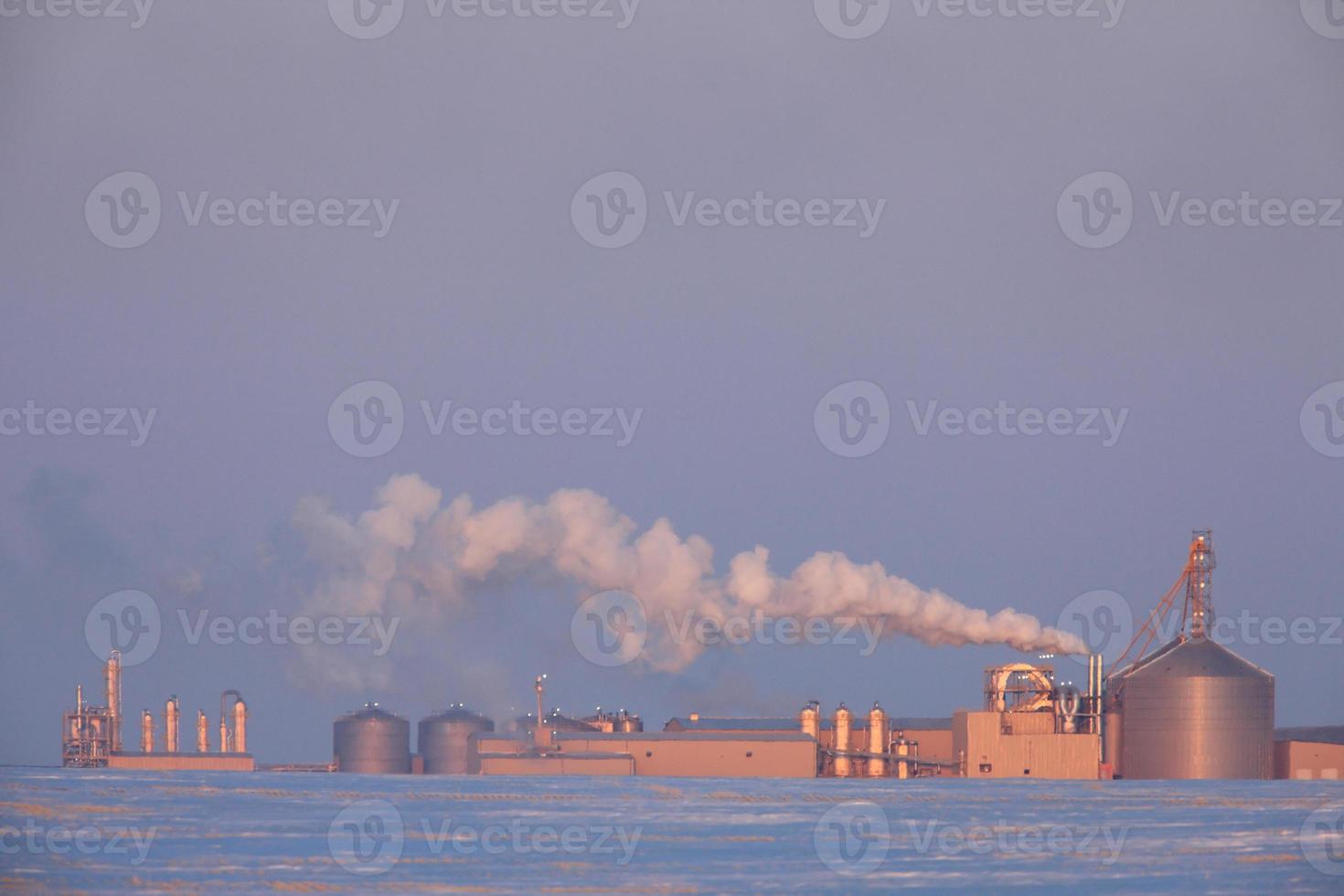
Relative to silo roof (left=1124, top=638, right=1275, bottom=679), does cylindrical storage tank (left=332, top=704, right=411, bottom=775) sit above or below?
below

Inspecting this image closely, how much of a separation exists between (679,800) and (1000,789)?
14118 mm

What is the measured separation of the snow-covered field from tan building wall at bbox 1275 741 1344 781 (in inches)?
43.9

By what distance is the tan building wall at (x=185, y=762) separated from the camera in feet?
309

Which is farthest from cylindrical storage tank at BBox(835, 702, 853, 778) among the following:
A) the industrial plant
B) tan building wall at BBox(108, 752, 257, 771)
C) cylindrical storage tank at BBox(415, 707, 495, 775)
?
tan building wall at BBox(108, 752, 257, 771)

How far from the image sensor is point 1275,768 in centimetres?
8244

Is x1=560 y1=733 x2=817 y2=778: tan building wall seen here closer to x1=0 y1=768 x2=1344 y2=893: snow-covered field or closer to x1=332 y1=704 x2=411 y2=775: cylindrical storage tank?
x1=0 y1=768 x2=1344 y2=893: snow-covered field

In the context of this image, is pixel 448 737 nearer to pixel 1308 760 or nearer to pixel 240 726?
pixel 240 726

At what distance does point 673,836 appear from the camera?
193 feet

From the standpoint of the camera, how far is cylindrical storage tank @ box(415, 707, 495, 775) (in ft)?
306

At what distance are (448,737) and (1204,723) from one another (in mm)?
35274

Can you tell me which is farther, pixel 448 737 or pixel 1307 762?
pixel 448 737

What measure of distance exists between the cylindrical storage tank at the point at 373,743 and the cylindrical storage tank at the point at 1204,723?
3448 centimetres

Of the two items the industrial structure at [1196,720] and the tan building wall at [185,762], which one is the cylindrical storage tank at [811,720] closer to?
the industrial structure at [1196,720]

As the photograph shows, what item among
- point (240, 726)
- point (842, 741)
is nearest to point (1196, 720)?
point (842, 741)
